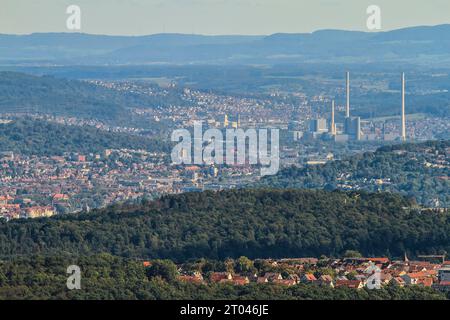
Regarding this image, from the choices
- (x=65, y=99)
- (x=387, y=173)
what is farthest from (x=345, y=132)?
(x=387, y=173)

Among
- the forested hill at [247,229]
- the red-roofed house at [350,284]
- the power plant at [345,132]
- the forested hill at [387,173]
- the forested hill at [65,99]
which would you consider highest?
the red-roofed house at [350,284]

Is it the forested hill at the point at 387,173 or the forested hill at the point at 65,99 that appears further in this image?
the forested hill at the point at 65,99

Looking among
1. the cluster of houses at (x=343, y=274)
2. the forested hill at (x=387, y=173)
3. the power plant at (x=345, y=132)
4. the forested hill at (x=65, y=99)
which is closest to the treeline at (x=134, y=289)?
the cluster of houses at (x=343, y=274)

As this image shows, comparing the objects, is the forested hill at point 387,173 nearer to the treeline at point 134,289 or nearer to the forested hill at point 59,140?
the forested hill at point 59,140

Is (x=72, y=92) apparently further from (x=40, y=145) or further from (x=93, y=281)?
(x=93, y=281)

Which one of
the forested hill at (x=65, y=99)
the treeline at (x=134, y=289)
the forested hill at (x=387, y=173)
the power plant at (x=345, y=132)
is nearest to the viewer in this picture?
the treeline at (x=134, y=289)

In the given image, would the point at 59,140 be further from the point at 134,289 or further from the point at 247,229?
the point at 134,289

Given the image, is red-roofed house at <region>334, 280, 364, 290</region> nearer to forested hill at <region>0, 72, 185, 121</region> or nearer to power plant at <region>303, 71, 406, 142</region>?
power plant at <region>303, 71, 406, 142</region>

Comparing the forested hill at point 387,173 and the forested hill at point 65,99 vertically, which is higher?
the forested hill at point 387,173
